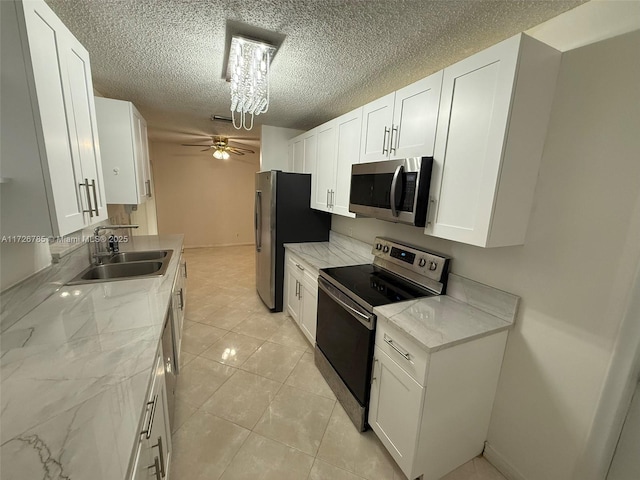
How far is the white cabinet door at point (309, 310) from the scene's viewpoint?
2414 millimetres

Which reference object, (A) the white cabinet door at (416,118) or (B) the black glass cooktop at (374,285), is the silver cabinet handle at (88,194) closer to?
(B) the black glass cooktop at (374,285)

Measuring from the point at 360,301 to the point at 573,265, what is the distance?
1058 millimetres

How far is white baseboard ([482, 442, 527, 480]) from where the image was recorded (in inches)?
58.0

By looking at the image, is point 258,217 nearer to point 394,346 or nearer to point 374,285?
point 374,285

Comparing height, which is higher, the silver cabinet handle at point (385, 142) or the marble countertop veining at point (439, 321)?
the silver cabinet handle at point (385, 142)

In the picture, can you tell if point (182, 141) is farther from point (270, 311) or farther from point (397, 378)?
point (397, 378)

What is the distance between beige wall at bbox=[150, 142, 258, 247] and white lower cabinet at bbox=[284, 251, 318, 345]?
380 centimetres

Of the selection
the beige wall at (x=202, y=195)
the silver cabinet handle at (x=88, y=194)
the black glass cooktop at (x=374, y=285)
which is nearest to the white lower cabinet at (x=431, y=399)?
the black glass cooktop at (x=374, y=285)

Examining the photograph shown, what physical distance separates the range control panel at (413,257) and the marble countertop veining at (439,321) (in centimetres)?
21

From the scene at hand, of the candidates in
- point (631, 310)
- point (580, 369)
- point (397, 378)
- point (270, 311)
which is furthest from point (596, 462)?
point (270, 311)

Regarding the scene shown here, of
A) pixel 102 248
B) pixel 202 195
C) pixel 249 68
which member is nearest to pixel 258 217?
pixel 102 248

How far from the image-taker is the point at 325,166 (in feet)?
8.83

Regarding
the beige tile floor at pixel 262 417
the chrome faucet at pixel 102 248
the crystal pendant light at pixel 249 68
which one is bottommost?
the beige tile floor at pixel 262 417

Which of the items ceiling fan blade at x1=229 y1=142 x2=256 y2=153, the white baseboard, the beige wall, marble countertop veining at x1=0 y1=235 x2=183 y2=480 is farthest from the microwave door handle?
the beige wall
